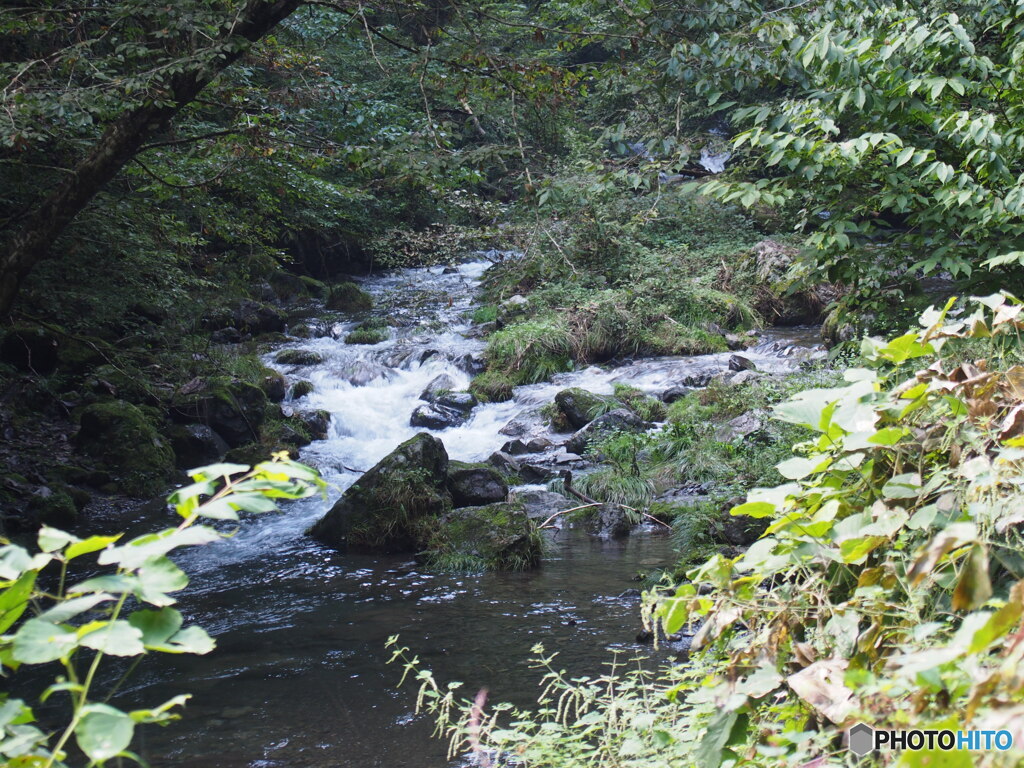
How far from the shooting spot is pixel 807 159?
4727 mm

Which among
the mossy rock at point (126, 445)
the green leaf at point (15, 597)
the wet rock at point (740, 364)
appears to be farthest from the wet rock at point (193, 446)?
the green leaf at point (15, 597)

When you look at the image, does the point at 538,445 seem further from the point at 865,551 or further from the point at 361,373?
the point at 865,551

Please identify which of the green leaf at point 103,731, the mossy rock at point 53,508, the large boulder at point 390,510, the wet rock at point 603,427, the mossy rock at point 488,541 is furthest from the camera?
the wet rock at point 603,427

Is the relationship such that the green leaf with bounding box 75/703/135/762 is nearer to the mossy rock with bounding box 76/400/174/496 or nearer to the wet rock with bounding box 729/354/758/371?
the mossy rock with bounding box 76/400/174/496

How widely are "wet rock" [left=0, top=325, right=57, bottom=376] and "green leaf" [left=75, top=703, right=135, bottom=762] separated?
10048 mm

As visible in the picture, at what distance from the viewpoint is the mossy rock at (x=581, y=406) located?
11.1 meters

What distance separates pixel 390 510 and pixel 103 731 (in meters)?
6.36

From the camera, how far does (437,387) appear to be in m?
13.2

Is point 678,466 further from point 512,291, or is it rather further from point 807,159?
point 512,291

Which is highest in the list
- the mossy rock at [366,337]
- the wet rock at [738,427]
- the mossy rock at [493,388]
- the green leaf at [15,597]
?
the mossy rock at [366,337]

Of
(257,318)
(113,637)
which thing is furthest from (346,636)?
(257,318)

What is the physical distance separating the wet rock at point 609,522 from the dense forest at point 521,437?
2.7 inches

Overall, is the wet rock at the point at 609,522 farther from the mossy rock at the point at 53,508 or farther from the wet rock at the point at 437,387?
the mossy rock at the point at 53,508

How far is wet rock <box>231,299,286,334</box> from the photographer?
1559cm
